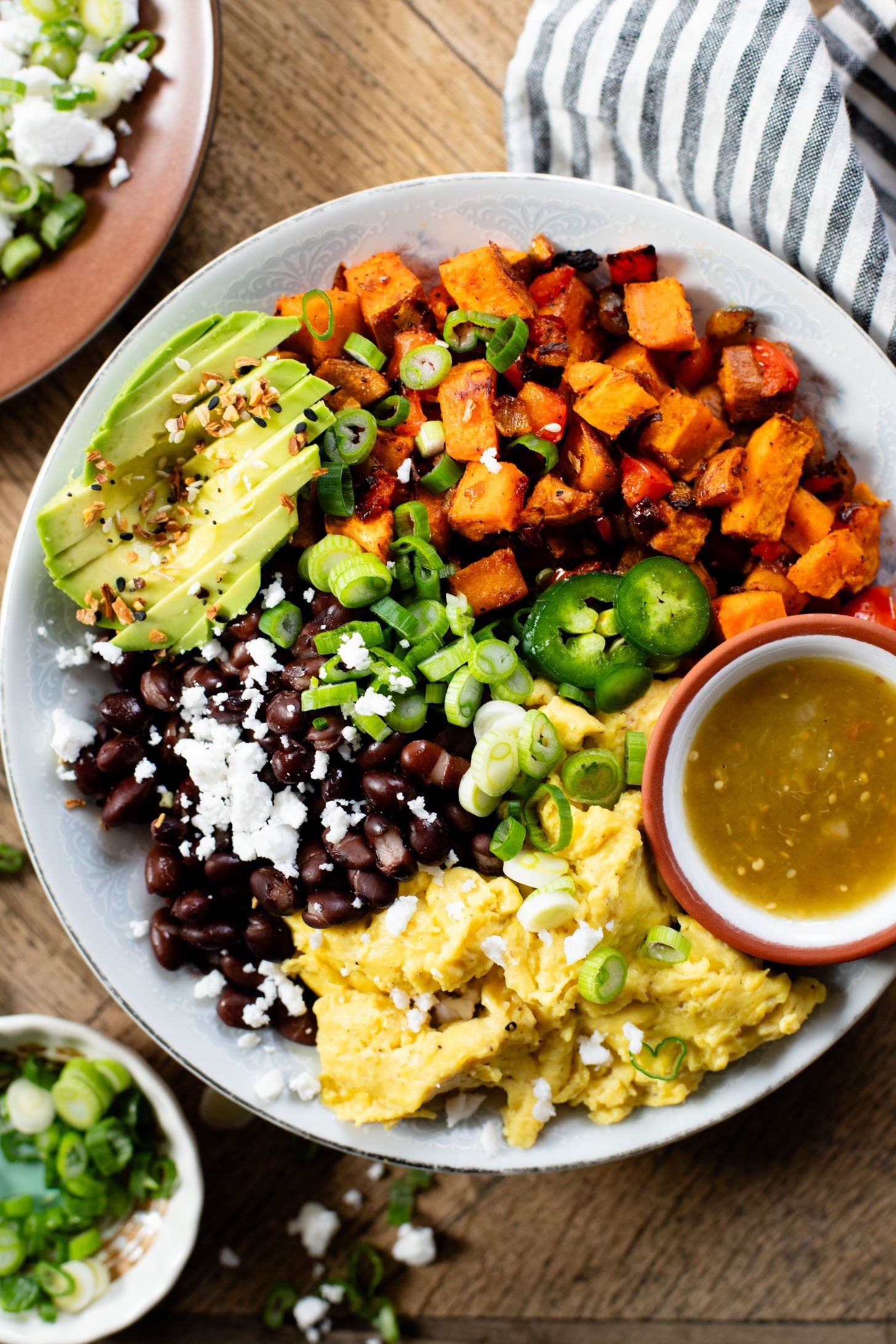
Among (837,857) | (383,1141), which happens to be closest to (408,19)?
(837,857)

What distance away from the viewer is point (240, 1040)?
8.81ft

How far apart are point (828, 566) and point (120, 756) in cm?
190

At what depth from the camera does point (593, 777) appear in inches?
98.0

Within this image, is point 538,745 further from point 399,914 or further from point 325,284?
point 325,284

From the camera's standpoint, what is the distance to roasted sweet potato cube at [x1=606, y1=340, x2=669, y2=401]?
2564 millimetres

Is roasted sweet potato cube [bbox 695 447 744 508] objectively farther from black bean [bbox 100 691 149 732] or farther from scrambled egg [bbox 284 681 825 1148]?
black bean [bbox 100 691 149 732]

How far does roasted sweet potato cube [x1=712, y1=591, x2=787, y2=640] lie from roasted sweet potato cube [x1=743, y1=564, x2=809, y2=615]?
0.09 ft

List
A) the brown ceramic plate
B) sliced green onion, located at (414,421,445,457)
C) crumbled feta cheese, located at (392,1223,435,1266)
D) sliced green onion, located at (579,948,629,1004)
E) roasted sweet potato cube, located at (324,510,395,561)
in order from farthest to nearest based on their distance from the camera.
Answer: crumbled feta cheese, located at (392,1223,435,1266) < the brown ceramic plate < sliced green onion, located at (414,421,445,457) < roasted sweet potato cube, located at (324,510,395,561) < sliced green onion, located at (579,948,629,1004)

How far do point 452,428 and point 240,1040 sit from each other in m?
1.73

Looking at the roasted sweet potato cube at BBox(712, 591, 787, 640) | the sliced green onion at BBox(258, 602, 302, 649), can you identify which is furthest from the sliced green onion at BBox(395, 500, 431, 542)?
the roasted sweet potato cube at BBox(712, 591, 787, 640)

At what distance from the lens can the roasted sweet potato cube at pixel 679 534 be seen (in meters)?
2.53

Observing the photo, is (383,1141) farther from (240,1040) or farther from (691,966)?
(691,966)

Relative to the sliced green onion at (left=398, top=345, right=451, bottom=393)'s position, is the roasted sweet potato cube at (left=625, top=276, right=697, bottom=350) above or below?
below

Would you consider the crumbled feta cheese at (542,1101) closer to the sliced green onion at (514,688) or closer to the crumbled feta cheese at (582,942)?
the crumbled feta cheese at (582,942)
